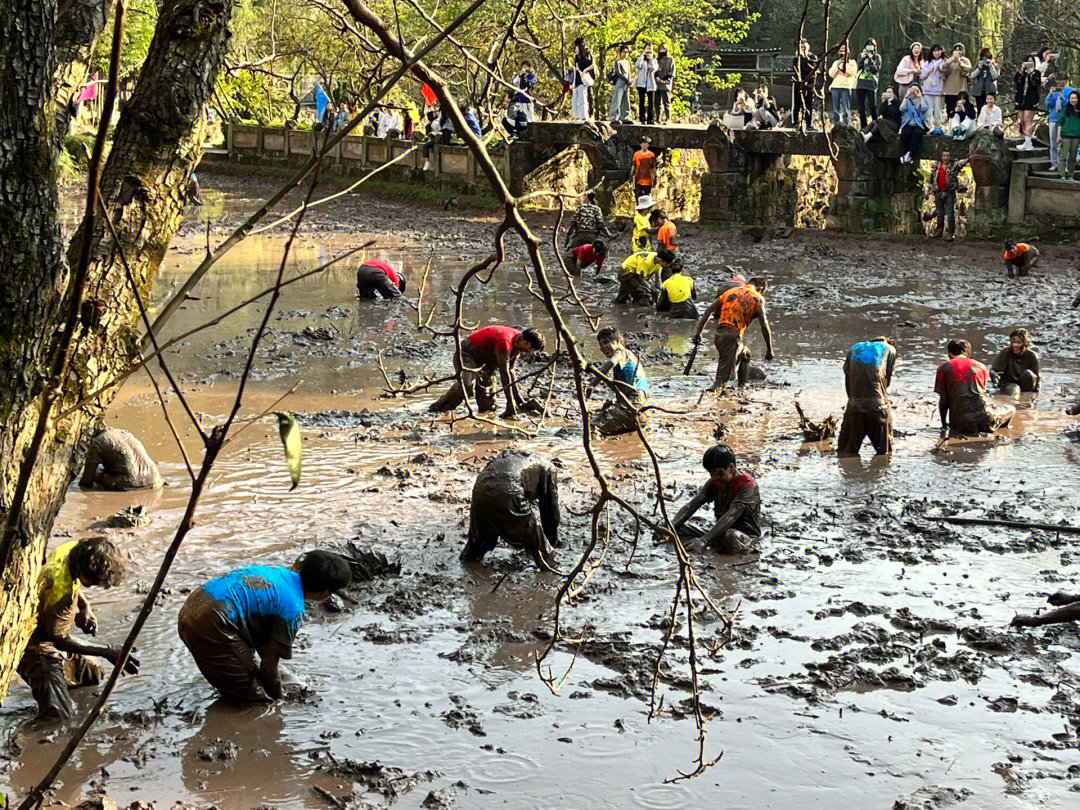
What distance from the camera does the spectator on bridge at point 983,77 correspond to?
23.4 metres

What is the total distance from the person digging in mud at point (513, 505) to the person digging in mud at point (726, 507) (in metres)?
1.04

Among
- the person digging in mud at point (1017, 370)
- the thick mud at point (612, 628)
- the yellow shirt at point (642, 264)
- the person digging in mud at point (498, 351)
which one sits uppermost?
the yellow shirt at point (642, 264)

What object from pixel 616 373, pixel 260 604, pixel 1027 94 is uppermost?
pixel 1027 94

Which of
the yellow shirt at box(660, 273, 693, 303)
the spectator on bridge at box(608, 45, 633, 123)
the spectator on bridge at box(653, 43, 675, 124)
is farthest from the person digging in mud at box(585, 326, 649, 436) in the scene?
the spectator on bridge at box(608, 45, 633, 123)

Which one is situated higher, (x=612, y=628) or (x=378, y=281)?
(x=378, y=281)

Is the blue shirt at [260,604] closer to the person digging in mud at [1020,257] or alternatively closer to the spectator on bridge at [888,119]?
the person digging in mud at [1020,257]

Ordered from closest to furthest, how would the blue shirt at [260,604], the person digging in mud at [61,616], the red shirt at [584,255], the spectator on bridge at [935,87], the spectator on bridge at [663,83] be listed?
1. the person digging in mud at [61,616]
2. the blue shirt at [260,604]
3. the red shirt at [584,255]
4. the spectator on bridge at [935,87]
5. the spectator on bridge at [663,83]

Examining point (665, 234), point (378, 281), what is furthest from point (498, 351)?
point (665, 234)

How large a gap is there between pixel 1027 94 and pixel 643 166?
779 cm

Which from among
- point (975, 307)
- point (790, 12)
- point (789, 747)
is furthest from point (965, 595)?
point (790, 12)

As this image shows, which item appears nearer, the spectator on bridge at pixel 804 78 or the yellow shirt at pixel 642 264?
the spectator on bridge at pixel 804 78

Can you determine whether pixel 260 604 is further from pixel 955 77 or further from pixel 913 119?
pixel 913 119

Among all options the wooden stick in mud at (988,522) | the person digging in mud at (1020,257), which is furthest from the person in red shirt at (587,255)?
the wooden stick in mud at (988,522)

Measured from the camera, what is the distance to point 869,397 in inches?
454
